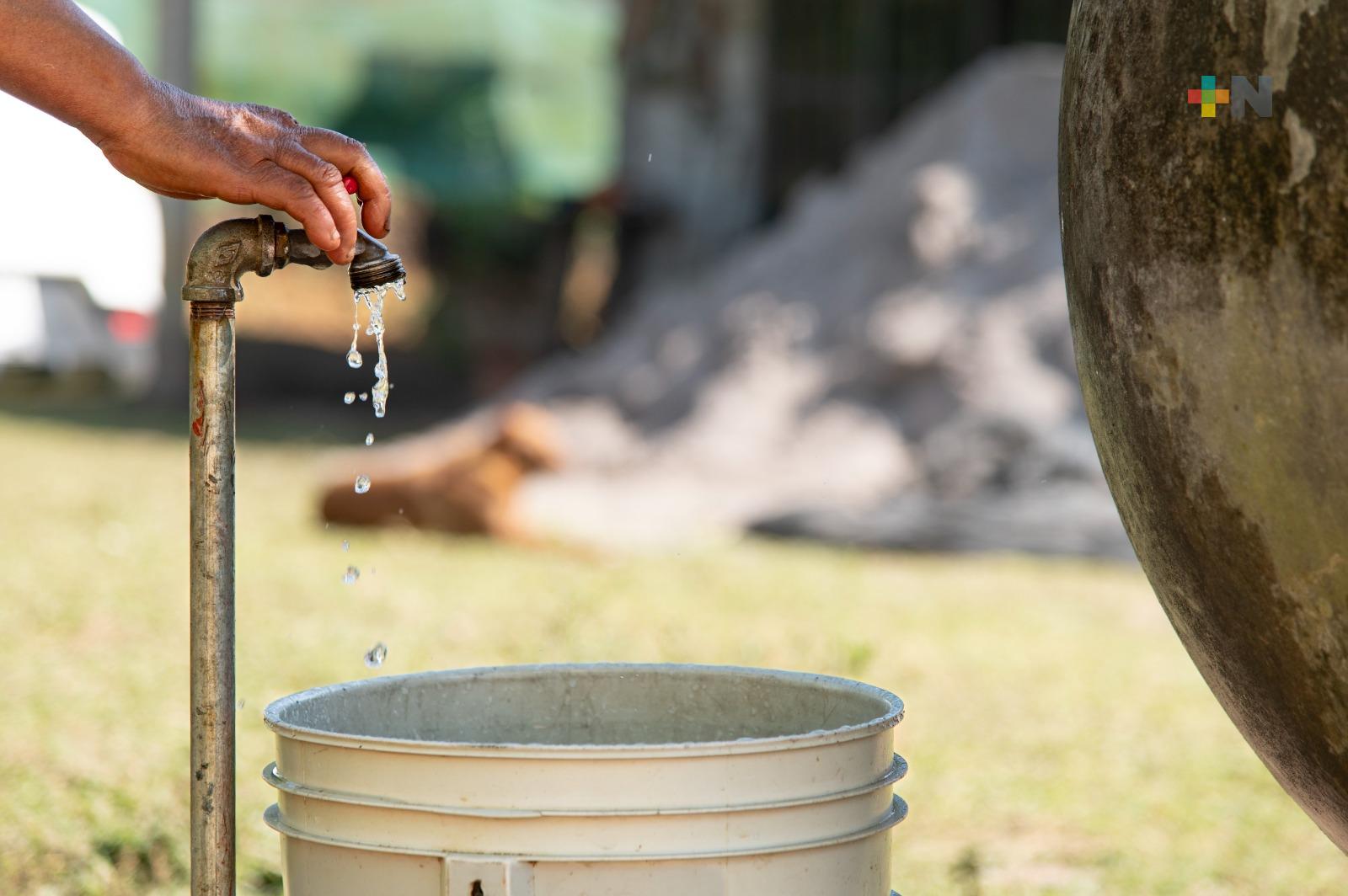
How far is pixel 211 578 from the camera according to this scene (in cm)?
149

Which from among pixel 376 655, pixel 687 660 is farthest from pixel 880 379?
pixel 376 655

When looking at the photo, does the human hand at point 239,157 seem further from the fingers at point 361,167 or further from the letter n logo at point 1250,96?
the letter n logo at point 1250,96

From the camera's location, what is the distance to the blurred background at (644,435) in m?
3.36

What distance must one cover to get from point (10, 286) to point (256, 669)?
1040 cm

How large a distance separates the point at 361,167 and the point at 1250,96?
791 millimetres

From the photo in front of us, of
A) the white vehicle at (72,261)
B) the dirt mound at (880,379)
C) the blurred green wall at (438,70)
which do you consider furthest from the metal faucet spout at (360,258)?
the white vehicle at (72,261)

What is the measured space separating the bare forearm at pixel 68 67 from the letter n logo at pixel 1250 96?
0.93m

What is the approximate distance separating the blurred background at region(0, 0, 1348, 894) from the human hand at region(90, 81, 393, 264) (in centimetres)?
144

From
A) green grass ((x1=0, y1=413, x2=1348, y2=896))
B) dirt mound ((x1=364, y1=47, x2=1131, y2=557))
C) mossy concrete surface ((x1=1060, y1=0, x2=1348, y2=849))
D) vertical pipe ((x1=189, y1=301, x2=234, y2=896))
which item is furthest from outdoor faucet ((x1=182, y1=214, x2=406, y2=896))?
dirt mound ((x1=364, y1=47, x2=1131, y2=557))

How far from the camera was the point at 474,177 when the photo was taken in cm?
1215

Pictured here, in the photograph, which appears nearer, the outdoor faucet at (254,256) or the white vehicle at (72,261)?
the outdoor faucet at (254,256)

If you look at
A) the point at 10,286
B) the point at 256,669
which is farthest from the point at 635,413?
the point at 10,286

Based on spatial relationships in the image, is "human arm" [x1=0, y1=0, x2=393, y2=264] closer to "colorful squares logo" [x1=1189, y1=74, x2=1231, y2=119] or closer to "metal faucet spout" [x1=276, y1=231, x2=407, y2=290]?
"metal faucet spout" [x1=276, y1=231, x2=407, y2=290]

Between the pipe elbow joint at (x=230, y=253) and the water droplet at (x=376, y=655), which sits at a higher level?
the pipe elbow joint at (x=230, y=253)
